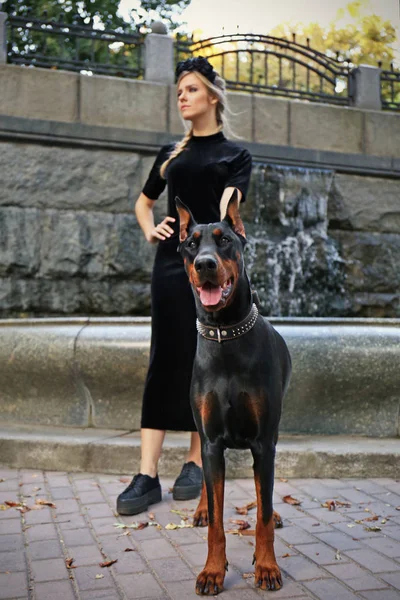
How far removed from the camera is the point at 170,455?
4.58 metres

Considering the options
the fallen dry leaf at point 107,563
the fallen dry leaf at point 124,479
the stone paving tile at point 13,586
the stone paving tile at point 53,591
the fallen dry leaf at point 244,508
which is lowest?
the stone paving tile at point 53,591

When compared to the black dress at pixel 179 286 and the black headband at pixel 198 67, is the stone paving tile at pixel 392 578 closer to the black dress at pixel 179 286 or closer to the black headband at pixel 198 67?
the black dress at pixel 179 286

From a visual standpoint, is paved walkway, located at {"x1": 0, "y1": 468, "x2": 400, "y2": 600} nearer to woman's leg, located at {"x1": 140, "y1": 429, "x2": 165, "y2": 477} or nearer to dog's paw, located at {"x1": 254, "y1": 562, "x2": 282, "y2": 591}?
dog's paw, located at {"x1": 254, "y1": 562, "x2": 282, "y2": 591}

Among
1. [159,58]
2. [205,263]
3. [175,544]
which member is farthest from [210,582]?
[159,58]

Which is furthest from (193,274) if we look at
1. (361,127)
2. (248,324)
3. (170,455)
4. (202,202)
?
(361,127)

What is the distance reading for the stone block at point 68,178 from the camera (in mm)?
8344

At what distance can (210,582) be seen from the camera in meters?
2.65

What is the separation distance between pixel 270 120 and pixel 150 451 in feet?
21.9

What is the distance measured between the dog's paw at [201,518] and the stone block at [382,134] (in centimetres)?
788

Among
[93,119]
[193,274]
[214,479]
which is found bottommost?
[214,479]

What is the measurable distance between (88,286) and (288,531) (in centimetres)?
564

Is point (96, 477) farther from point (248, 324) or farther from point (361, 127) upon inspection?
point (361, 127)

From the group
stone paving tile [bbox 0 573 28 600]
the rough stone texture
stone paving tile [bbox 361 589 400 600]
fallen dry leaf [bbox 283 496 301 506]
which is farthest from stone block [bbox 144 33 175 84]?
stone paving tile [bbox 361 589 400 600]

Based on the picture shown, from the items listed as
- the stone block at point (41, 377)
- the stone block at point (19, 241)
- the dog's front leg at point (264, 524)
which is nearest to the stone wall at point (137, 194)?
the stone block at point (19, 241)
